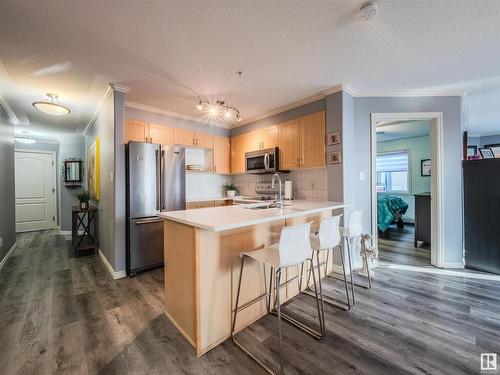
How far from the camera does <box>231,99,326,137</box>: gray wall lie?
3.31 m

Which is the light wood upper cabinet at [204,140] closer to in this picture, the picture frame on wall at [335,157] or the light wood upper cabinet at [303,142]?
the light wood upper cabinet at [303,142]

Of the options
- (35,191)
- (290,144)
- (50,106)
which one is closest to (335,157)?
(290,144)

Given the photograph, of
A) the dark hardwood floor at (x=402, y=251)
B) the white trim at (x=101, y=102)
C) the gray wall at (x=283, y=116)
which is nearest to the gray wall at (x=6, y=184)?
the white trim at (x=101, y=102)

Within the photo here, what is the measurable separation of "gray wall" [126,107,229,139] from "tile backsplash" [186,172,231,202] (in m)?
0.87

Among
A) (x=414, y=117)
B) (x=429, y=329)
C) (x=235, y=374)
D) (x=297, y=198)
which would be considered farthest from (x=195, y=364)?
(x=414, y=117)

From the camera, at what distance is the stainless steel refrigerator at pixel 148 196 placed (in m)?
2.96

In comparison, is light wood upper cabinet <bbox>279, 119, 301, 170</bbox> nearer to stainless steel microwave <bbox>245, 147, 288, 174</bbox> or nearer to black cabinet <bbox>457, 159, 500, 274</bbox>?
stainless steel microwave <bbox>245, 147, 288, 174</bbox>

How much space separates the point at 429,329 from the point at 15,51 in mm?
4349

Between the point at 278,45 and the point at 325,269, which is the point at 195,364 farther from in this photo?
the point at 278,45

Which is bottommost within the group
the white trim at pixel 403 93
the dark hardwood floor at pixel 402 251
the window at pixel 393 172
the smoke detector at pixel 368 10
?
the dark hardwood floor at pixel 402 251

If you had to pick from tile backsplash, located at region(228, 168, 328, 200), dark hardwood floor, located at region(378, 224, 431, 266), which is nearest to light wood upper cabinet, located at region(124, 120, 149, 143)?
tile backsplash, located at region(228, 168, 328, 200)

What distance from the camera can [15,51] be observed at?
2055 mm

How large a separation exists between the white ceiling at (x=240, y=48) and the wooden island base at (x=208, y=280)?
1587 millimetres

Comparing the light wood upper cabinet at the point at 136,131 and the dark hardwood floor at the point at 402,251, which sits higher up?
the light wood upper cabinet at the point at 136,131
